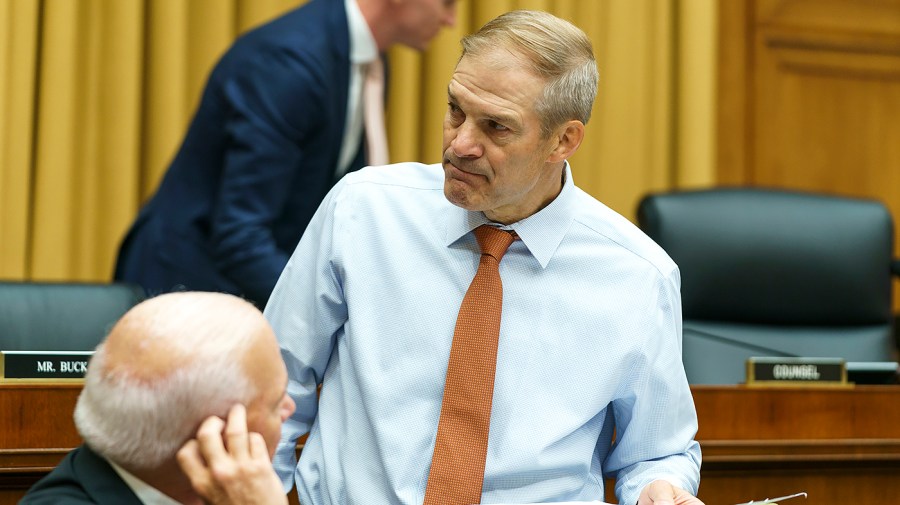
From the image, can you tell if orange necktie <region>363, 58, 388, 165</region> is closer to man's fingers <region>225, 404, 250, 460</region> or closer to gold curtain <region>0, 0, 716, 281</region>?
gold curtain <region>0, 0, 716, 281</region>

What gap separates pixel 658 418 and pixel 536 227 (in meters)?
0.38

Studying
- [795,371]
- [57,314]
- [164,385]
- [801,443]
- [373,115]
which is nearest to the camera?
[164,385]

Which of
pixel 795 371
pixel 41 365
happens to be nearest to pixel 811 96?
pixel 795 371

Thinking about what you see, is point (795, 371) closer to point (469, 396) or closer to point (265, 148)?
point (469, 396)

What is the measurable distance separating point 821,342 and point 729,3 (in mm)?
2212

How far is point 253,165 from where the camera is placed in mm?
3145

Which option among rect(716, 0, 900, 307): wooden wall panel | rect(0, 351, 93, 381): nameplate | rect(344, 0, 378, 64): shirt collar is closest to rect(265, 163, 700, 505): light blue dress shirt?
rect(0, 351, 93, 381): nameplate

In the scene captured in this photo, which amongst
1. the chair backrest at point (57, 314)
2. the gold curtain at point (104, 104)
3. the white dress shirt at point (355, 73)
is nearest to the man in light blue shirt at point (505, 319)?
the chair backrest at point (57, 314)

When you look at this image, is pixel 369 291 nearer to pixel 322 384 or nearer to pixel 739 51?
pixel 322 384

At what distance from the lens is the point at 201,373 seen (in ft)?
4.37

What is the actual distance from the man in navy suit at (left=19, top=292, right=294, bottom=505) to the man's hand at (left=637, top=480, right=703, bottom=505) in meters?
0.73

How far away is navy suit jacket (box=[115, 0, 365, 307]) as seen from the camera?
3148 millimetres

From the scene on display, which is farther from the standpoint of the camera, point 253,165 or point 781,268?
point 781,268

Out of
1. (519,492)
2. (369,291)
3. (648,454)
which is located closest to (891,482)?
(648,454)
